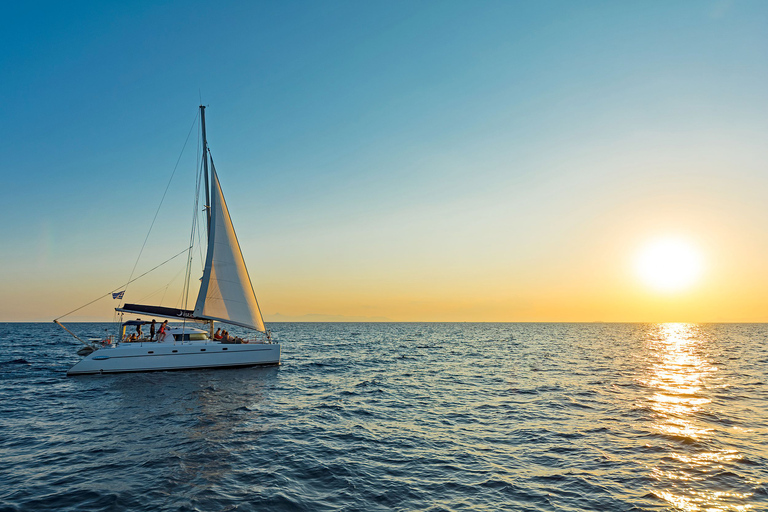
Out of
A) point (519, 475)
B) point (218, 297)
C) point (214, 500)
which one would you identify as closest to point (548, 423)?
point (519, 475)

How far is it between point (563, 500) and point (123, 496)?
9.45 meters

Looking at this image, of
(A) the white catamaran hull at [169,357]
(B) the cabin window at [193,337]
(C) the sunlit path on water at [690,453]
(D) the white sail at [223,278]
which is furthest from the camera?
(D) the white sail at [223,278]

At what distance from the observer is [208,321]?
95.7 feet

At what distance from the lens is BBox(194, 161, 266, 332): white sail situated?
93.9ft

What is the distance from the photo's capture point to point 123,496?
30.0ft

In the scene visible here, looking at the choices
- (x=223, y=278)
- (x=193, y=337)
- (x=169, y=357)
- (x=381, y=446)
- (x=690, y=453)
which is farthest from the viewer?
(x=193, y=337)

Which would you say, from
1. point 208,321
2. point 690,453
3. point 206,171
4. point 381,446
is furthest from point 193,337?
point 690,453

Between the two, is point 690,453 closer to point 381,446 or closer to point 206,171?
point 381,446

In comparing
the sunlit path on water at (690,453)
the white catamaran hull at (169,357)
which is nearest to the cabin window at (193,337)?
the white catamaran hull at (169,357)

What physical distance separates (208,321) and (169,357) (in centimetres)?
326

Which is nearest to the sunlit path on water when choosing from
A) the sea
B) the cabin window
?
the sea

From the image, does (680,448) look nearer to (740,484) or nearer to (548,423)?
(740,484)

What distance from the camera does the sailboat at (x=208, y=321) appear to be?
26.5m

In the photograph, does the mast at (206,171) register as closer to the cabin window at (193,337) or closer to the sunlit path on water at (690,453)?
the cabin window at (193,337)
